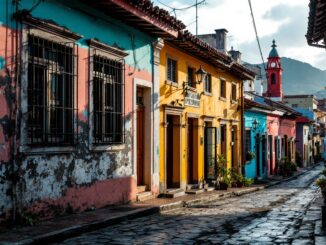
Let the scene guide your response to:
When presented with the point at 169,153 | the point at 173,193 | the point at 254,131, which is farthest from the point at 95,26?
the point at 254,131

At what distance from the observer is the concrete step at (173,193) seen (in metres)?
13.8

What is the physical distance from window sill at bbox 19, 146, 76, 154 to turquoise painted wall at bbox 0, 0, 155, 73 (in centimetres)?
205

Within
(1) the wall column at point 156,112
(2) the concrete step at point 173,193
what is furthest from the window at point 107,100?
(2) the concrete step at point 173,193

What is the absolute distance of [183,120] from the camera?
1590cm

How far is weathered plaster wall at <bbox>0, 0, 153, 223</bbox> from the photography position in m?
7.96

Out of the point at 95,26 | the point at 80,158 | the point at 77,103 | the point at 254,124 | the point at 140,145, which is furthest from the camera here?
the point at 254,124

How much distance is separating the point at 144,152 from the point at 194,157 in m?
4.38

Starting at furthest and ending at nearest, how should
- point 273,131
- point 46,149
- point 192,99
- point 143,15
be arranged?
1. point 273,131
2. point 192,99
3. point 143,15
4. point 46,149

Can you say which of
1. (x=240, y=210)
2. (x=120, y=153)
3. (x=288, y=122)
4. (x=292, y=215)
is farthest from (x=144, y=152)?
(x=288, y=122)

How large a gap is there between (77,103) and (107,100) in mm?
1494

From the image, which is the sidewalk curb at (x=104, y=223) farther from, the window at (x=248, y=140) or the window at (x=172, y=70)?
the window at (x=248, y=140)

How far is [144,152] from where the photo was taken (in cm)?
1345

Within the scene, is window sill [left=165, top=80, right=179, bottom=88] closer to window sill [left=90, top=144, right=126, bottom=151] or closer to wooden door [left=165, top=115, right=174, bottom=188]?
wooden door [left=165, top=115, right=174, bottom=188]

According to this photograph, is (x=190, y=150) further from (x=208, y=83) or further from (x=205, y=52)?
(x=205, y=52)
